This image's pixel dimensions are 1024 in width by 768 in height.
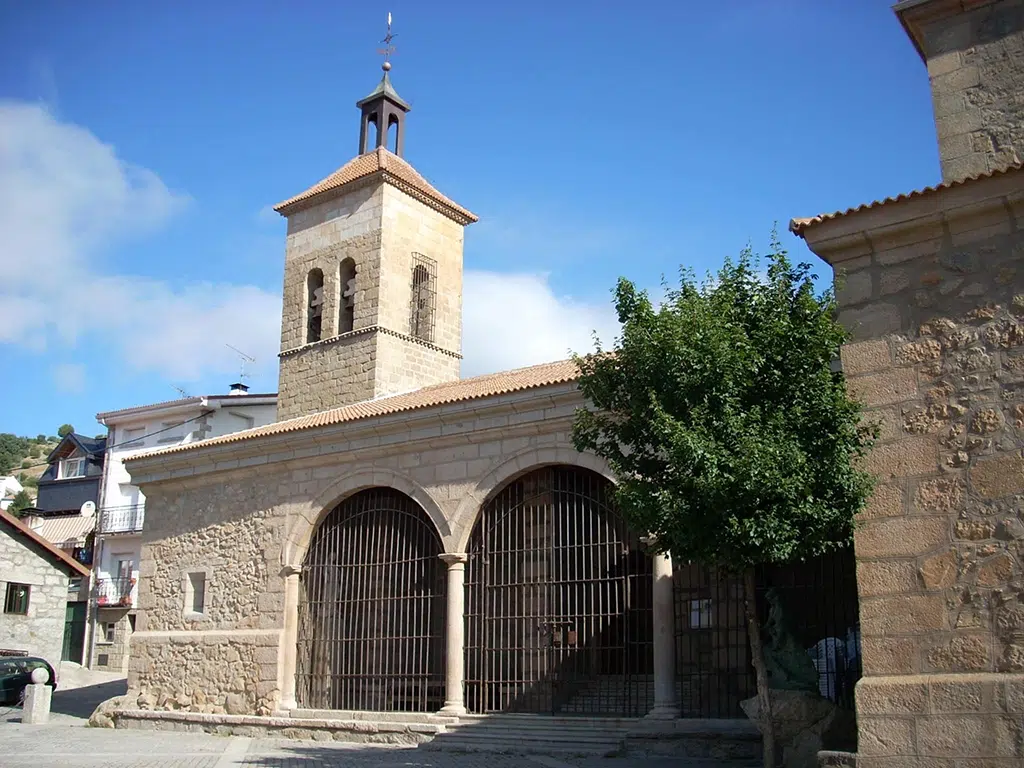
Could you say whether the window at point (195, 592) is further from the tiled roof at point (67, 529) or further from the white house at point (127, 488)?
the tiled roof at point (67, 529)

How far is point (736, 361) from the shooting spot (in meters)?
8.58

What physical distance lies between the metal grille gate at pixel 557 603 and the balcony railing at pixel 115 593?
68.6 feet

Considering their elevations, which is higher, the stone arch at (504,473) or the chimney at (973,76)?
→ the chimney at (973,76)

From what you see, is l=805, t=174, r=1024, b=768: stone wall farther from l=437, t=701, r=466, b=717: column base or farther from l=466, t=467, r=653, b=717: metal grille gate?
l=437, t=701, r=466, b=717: column base

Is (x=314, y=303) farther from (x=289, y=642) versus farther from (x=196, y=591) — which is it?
(x=289, y=642)

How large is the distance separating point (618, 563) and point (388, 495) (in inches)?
157

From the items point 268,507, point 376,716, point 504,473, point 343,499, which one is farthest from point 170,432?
point 504,473

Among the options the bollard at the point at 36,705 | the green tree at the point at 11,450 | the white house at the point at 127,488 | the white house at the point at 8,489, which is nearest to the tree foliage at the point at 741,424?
the bollard at the point at 36,705

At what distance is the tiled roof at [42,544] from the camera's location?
25.1m

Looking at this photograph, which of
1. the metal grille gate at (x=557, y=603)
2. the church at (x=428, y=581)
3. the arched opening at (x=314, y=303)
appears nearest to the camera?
the church at (x=428, y=581)

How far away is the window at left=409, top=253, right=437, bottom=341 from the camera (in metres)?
23.5

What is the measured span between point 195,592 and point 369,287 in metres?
8.01

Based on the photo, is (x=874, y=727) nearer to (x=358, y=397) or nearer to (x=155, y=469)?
(x=155, y=469)

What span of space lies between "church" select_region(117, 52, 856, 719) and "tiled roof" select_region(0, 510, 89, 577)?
8.79 meters
